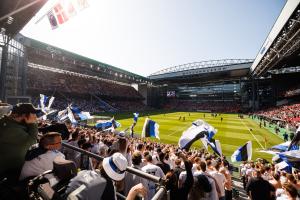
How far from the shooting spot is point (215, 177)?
5199 millimetres

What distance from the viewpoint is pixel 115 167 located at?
2.44 metres

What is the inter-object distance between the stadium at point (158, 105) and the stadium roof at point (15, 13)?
93 millimetres

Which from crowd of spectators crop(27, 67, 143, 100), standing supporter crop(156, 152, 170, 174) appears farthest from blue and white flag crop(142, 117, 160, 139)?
crowd of spectators crop(27, 67, 143, 100)

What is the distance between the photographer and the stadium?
5.73m

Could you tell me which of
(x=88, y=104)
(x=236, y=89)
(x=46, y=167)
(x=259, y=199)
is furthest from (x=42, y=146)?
(x=236, y=89)

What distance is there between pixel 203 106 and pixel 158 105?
22052mm

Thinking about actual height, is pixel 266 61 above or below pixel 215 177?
above

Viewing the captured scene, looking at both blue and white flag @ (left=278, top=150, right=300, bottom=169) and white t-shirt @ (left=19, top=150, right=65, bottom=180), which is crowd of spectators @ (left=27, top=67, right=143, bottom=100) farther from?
blue and white flag @ (left=278, top=150, right=300, bottom=169)

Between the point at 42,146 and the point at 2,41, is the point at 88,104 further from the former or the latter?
the point at 42,146

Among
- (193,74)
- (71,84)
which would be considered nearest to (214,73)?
(193,74)

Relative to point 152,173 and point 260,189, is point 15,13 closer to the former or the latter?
point 152,173

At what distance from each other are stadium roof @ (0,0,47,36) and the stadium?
0.30ft

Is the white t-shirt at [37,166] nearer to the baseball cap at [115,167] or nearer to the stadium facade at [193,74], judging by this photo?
the baseball cap at [115,167]

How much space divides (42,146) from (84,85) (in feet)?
217
